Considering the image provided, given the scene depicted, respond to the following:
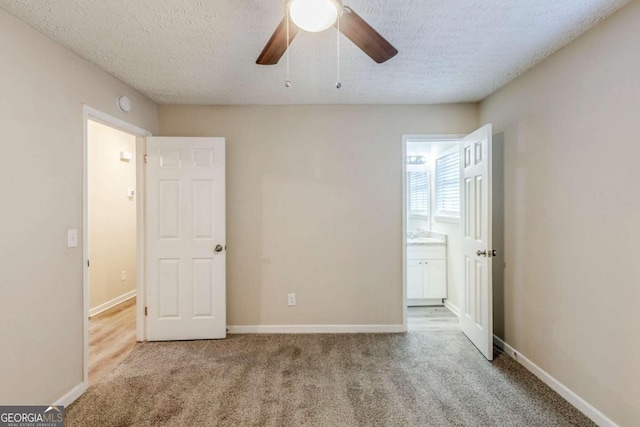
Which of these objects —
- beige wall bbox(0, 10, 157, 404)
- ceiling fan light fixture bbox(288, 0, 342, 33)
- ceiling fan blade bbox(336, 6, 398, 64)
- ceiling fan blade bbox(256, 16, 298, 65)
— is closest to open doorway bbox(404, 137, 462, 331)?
ceiling fan blade bbox(336, 6, 398, 64)

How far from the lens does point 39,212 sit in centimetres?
187

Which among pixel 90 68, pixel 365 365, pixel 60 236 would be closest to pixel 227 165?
pixel 90 68

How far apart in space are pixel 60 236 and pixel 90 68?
4.26 feet

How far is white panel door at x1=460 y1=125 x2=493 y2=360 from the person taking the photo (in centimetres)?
259

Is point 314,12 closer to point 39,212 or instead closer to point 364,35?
point 364,35

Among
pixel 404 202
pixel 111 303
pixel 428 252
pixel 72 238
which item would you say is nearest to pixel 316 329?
pixel 404 202

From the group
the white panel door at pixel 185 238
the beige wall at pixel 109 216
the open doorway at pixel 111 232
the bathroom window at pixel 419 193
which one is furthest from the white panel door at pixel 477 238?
the beige wall at pixel 109 216

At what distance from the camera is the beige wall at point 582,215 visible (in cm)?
167

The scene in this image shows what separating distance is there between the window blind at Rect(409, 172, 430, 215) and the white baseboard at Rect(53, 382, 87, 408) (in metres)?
4.35

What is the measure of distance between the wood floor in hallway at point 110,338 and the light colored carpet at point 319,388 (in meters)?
0.14

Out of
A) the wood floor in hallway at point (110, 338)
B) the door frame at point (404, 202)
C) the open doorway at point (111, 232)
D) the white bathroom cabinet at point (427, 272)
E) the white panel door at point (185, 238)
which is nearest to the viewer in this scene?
the wood floor in hallway at point (110, 338)

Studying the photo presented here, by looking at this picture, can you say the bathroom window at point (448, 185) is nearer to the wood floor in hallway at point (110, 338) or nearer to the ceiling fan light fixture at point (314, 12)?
the ceiling fan light fixture at point (314, 12)

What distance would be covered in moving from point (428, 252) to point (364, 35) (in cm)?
322

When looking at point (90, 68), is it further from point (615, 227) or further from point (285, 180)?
point (615, 227)
